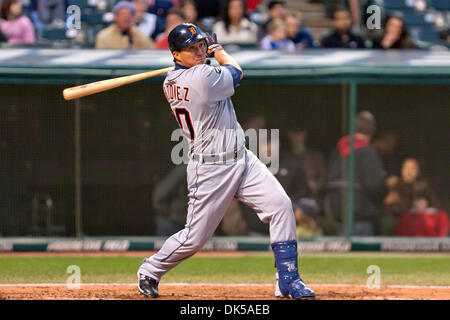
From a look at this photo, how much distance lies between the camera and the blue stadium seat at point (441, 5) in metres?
13.1

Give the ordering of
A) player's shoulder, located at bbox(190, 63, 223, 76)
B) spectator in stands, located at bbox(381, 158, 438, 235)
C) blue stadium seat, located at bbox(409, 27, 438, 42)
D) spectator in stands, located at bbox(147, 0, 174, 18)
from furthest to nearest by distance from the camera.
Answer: blue stadium seat, located at bbox(409, 27, 438, 42), spectator in stands, located at bbox(147, 0, 174, 18), spectator in stands, located at bbox(381, 158, 438, 235), player's shoulder, located at bbox(190, 63, 223, 76)

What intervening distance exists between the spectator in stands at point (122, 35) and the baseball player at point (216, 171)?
423 centimetres

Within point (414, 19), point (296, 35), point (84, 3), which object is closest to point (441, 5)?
point (414, 19)

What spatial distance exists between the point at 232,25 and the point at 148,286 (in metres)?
5.58

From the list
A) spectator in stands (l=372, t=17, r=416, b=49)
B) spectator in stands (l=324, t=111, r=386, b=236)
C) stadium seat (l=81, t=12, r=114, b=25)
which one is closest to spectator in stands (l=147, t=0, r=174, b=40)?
stadium seat (l=81, t=12, r=114, b=25)

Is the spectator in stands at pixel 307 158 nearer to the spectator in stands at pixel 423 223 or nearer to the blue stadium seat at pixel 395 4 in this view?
the spectator in stands at pixel 423 223

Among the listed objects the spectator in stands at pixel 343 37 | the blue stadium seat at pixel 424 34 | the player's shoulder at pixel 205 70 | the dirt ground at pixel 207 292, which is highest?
the player's shoulder at pixel 205 70

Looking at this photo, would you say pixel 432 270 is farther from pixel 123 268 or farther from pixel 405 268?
pixel 123 268

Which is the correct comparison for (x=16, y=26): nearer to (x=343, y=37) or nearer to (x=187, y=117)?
(x=343, y=37)

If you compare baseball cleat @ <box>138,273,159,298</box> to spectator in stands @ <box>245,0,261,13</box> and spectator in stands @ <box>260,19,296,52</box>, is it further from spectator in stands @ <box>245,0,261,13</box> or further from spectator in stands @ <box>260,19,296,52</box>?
spectator in stands @ <box>245,0,261,13</box>

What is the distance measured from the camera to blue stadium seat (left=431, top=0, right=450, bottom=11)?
515 inches

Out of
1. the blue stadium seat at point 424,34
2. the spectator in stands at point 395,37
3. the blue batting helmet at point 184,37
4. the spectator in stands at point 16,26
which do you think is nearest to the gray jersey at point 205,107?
the blue batting helmet at point 184,37

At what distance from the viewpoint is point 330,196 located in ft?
28.3

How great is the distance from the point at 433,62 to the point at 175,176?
115 inches
